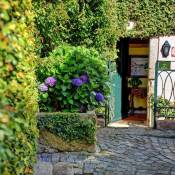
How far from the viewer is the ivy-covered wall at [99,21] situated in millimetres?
10867

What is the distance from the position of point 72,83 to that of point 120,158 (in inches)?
57.7

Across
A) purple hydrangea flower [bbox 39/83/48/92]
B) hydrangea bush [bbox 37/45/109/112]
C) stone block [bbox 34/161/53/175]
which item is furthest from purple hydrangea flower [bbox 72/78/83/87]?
stone block [bbox 34/161/53/175]

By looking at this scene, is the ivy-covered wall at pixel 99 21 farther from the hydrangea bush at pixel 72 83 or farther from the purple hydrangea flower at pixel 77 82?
the purple hydrangea flower at pixel 77 82

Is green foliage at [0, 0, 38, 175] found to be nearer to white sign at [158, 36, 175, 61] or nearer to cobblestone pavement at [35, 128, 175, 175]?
cobblestone pavement at [35, 128, 175, 175]

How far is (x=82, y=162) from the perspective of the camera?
21.2 feet

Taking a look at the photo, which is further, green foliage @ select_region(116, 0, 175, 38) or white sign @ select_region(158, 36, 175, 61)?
white sign @ select_region(158, 36, 175, 61)

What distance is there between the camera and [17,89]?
3303 mm

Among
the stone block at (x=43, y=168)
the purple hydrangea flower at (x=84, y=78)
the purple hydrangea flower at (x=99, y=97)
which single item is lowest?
the stone block at (x=43, y=168)

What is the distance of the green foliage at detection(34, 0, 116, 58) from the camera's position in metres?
10.8

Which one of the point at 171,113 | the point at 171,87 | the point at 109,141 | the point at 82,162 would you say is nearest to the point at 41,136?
the point at 82,162

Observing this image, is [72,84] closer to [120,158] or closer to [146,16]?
[120,158]

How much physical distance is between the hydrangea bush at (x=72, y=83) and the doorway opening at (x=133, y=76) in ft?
17.9

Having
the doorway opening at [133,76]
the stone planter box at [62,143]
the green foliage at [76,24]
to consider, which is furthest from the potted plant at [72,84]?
the doorway opening at [133,76]

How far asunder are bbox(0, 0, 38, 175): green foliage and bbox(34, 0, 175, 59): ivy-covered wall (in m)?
6.58
